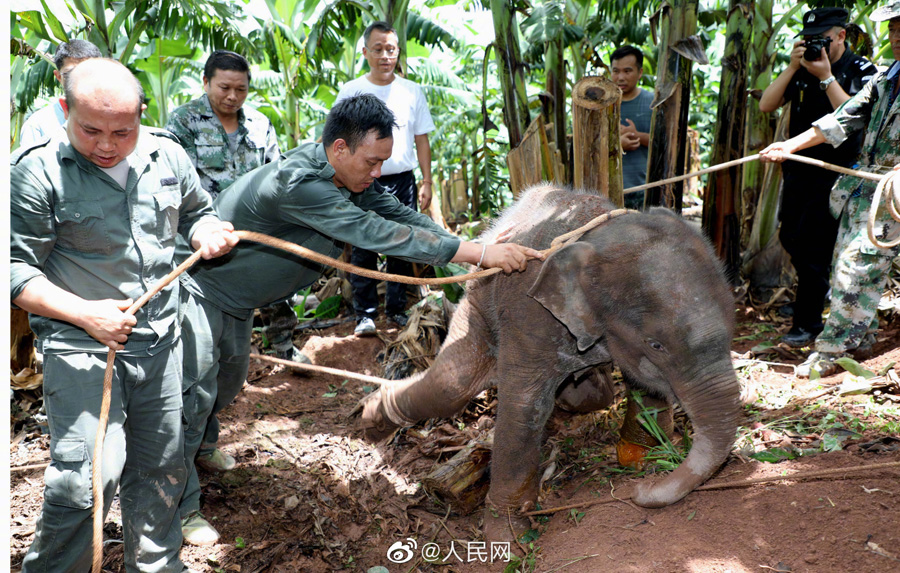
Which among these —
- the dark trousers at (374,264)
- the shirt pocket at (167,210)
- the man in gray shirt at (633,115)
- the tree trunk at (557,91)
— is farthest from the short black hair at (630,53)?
the shirt pocket at (167,210)

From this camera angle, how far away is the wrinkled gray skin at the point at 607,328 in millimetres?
3186

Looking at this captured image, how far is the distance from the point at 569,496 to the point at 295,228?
87.2 inches

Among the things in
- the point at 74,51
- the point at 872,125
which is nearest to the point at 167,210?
the point at 74,51

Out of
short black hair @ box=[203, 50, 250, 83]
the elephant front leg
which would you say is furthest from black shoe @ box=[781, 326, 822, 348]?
short black hair @ box=[203, 50, 250, 83]

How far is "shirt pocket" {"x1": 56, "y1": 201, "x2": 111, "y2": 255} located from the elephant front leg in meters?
2.11

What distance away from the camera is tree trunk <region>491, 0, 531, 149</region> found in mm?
6215

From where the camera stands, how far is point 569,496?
13.1 feet

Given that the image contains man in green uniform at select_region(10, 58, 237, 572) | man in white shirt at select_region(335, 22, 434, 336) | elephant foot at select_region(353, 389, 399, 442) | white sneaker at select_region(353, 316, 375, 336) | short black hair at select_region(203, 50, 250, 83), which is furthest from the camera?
white sneaker at select_region(353, 316, 375, 336)

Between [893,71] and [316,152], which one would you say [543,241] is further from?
[893,71]

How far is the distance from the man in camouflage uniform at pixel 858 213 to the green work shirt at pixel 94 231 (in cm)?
370

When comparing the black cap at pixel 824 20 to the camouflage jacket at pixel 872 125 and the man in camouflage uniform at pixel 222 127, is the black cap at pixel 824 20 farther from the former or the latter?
the man in camouflage uniform at pixel 222 127

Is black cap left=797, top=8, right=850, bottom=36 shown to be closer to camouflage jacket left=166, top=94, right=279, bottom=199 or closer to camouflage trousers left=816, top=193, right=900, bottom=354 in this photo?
camouflage trousers left=816, top=193, right=900, bottom=354

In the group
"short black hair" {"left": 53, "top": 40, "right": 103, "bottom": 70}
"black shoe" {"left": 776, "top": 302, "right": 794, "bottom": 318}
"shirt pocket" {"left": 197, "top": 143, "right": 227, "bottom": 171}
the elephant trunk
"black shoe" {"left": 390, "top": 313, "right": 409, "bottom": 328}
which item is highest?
"short black hair" {"left": 53, "top": 40, "right": 103, "bottom": 70}

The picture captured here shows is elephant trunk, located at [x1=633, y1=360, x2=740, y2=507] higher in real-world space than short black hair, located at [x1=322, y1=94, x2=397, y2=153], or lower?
lower
